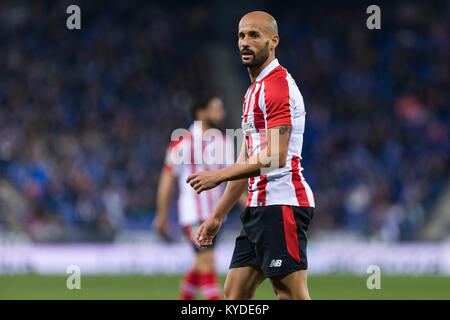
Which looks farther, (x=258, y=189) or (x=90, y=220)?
(x=90, y=220)

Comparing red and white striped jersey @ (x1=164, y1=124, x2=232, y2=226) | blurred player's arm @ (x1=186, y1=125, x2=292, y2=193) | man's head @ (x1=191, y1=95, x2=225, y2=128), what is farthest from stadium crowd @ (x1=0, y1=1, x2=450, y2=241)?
blurred player's arm @ (x1=186, y1=125, x2=292, y2=193)

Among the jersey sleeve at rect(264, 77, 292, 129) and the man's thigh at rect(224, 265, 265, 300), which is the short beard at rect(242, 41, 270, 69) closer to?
the jersey sleeve at rect(264, 77, 292, 129)

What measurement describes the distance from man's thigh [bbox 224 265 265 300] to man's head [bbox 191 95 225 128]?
3.36 meters

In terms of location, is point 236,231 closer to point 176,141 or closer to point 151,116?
point 151,116

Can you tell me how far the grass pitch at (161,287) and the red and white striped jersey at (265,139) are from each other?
5.22 metres

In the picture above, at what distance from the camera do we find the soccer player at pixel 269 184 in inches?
184

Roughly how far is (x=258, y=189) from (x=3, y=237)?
1155cm

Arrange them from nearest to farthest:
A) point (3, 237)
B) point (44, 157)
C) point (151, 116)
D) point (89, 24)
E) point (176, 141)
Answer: point (176, 141)
point (3, 237)
point (44, 157)
point (151, 116)
point (89, 24)

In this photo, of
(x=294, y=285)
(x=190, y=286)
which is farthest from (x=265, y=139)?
(x=190, y=286)

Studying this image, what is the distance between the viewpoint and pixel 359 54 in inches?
835

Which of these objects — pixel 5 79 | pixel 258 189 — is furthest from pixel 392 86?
pixel 258 189

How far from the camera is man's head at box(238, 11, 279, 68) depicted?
15.9ft

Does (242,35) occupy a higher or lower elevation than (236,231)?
higher

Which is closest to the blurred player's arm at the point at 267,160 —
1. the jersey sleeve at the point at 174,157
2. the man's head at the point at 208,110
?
the man's head at the point at 208,110
